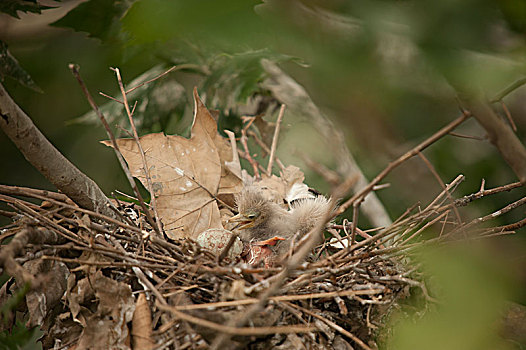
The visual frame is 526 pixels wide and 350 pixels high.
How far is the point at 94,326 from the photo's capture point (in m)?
0.91

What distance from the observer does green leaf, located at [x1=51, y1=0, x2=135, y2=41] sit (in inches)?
44.0

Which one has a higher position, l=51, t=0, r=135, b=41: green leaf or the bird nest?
l=51, t=0, r=135, b=41: green leaf

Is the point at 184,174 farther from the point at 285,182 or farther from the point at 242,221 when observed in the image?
the point at 285,182

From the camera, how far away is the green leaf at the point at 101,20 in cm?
112

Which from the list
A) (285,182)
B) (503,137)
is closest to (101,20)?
(285,182)

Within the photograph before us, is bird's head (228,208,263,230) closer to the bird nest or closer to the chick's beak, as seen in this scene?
the chick's beak

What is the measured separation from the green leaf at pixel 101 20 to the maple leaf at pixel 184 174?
0.27m

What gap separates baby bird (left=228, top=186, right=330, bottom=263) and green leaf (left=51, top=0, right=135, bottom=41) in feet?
1.83

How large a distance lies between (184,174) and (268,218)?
0.27 meters

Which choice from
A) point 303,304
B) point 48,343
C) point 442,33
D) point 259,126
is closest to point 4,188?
point 48,343

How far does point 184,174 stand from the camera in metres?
1.32

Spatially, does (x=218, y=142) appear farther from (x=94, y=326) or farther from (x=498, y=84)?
(x=498, y=84)

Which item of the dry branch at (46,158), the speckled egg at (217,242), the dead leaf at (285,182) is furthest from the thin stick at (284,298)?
the dead leaf at (285,182)

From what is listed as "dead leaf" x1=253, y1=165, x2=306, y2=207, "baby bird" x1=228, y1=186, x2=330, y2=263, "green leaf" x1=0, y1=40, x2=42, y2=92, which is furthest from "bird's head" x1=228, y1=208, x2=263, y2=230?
"green leaf" x1=0, y1=40, x2=42, y2=92
